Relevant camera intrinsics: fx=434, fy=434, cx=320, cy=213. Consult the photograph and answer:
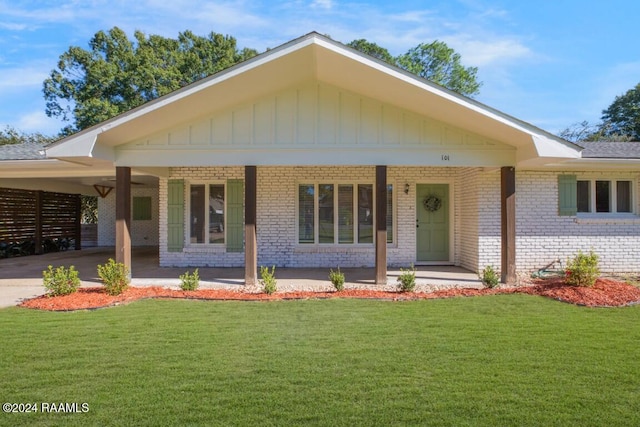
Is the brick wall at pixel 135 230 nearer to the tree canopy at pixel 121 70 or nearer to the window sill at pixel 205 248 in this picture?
the window sill at pixel 205 248

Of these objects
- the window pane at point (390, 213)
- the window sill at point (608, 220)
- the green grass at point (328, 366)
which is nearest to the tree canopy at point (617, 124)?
the window sill at point (608, 220)

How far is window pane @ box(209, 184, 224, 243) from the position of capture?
1162cm

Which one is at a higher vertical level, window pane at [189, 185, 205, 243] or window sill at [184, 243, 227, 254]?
window pane at [189, 185, 205, 243]

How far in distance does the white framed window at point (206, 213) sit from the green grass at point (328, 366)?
5192 millimetres

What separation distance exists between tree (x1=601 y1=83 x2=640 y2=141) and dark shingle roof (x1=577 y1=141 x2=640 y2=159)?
2586 cm

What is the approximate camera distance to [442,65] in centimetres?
3416

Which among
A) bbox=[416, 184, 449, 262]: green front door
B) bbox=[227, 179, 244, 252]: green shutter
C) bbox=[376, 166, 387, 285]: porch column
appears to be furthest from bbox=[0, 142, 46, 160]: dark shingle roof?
bbox=[416, 184, 449, 262]: green front door

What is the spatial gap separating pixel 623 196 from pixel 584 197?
0.95 metres

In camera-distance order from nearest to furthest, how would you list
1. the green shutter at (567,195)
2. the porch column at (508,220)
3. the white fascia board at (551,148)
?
1. the white fascia board at (551,148)
2. the porch column at (508,220)
3. the green shutter at (567,195)

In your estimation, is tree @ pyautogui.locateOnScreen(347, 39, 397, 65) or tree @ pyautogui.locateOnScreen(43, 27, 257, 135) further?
tree @ pyautogui.locateOnScreen(347, 39, 397, 65)

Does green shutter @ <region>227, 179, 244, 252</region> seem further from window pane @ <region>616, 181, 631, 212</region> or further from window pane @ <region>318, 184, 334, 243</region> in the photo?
window pane @ <region>616, 181, 631, 212</region>

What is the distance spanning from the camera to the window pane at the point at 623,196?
34.8ft

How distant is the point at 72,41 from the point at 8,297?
2541cm

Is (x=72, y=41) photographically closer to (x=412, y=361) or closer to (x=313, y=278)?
(x=313, y=278)
